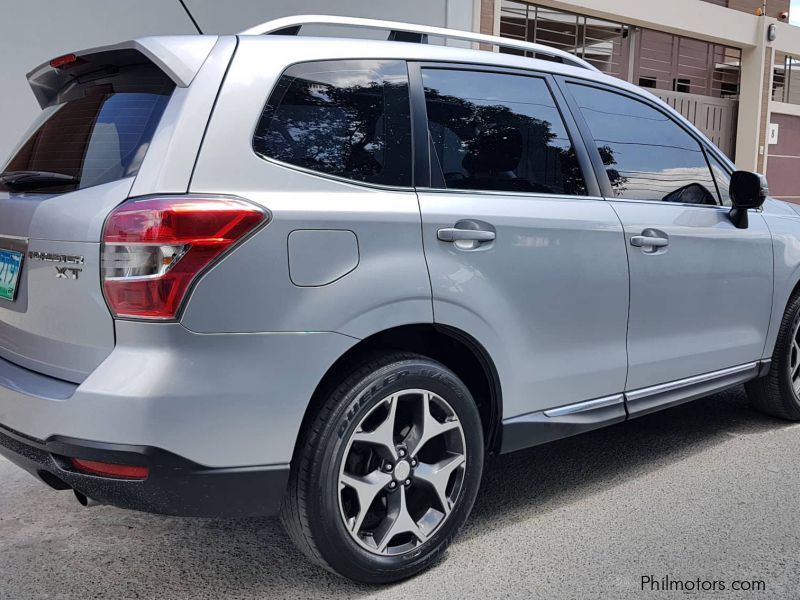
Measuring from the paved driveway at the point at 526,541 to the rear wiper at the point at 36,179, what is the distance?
4.47 feet

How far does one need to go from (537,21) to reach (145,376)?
10.0 meters

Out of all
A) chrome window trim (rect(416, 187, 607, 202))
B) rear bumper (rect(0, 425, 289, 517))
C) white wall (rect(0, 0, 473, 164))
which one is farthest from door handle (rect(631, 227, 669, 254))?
white wall (rect(0, 0, 473, 164))

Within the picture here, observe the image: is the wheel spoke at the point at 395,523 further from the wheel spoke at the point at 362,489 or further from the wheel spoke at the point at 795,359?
the wheel spoke at the point at 795,359

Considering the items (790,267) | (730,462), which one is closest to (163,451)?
(730,462)

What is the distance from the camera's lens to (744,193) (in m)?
3.89

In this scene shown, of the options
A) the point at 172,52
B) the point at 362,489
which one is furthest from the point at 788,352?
the point at 172,52

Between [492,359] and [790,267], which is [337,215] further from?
[790,267]

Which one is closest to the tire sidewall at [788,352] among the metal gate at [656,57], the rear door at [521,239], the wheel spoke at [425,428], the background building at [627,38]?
the rear door at [521,239]

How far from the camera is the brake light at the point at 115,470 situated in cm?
218

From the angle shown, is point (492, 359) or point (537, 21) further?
point (537, 21)

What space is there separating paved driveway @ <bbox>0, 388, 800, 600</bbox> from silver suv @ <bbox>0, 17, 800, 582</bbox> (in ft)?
1.03

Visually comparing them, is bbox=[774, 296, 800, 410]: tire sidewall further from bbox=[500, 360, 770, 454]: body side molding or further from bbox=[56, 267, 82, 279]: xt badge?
bbox=[56, 267, 82, 279]: xt badge

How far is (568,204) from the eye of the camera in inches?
123

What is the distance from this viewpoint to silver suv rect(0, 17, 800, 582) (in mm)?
2197
